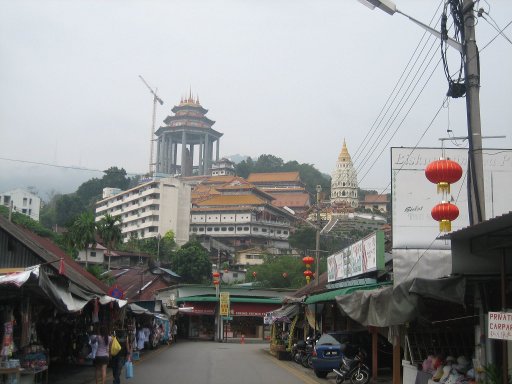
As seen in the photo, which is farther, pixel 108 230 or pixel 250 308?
pixel 108 230

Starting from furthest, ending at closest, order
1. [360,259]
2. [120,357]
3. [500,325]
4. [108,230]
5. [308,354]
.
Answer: [108,230] < [308,354] < [360,259] < [120,357] < [500,325]

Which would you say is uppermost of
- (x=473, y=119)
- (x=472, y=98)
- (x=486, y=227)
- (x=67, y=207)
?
→ (x=67, y=207)

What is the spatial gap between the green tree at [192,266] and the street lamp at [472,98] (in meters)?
68.5

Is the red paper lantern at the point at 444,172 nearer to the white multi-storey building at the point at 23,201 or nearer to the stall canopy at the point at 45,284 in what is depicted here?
the stall canopy at the point at 45,284

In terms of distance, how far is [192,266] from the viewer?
7769cm

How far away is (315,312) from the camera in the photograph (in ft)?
90.9

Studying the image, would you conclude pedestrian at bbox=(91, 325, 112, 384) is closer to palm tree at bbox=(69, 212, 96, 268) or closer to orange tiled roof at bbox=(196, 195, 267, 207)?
palm tree at bbox=(69, 212, 96, 268)

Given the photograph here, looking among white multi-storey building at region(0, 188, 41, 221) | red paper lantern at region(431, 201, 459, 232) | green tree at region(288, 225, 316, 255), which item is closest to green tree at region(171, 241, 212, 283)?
green tree at region(288, 225, 316, 255)

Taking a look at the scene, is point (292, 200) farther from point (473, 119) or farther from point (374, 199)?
point (473, 119)

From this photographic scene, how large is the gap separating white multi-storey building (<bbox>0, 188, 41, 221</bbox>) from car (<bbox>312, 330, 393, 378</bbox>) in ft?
324

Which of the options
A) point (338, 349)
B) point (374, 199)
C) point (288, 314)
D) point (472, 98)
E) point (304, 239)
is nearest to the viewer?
point (472, 98)

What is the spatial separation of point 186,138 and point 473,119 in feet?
539

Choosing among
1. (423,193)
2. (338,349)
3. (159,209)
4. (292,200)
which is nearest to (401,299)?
(423,193)

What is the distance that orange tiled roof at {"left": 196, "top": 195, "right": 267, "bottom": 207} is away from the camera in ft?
389
